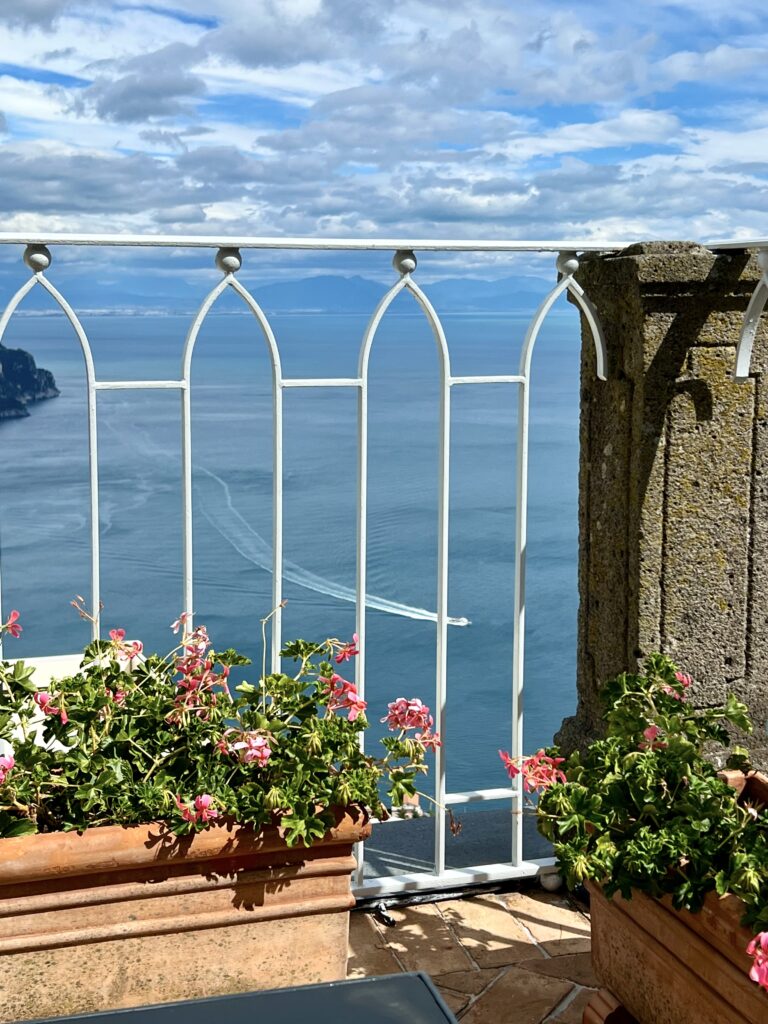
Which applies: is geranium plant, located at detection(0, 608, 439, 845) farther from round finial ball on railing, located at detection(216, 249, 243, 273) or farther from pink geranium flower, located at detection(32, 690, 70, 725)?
round finial ball on railing, located at detection(216, 249, 243, 273)

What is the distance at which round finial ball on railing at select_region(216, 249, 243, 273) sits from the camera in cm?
249

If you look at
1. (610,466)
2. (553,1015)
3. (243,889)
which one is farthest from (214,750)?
(610,466)

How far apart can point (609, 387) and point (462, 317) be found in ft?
1.25

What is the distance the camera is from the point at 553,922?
2902mm

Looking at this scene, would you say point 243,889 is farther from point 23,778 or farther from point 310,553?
point 310,553

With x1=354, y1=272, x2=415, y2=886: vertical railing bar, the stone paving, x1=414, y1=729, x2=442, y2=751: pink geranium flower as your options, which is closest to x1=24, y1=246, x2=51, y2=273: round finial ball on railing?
x1=354, y1=272, x2=415, y2=886: vertical railing bar

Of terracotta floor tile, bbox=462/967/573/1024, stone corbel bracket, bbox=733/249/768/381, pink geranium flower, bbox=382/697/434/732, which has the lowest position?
terracotta floor tile, bbox=462/967/573/1024

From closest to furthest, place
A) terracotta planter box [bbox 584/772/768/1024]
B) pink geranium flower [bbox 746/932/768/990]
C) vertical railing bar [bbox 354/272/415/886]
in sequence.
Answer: pink geranium flower [bbox 746/932/768/990]
terracotta planter box [bbox 584/772/768/1024]
vertical railing bar [bbox 354/272/415/886]

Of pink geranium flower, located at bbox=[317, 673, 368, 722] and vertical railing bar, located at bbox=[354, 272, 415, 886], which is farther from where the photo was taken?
vertical railing bar, located at bbox=[354, 272, 415, 886]

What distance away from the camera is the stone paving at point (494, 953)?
Result: 2.56 m

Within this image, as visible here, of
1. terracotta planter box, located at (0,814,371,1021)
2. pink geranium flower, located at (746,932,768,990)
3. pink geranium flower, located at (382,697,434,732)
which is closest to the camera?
pink geranium flower, located at (746,932,768,990)

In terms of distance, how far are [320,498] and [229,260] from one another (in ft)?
3.80

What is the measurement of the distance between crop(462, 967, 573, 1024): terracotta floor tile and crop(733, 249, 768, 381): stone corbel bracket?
1.41 meters

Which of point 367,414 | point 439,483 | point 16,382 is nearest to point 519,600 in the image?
point 439,483
